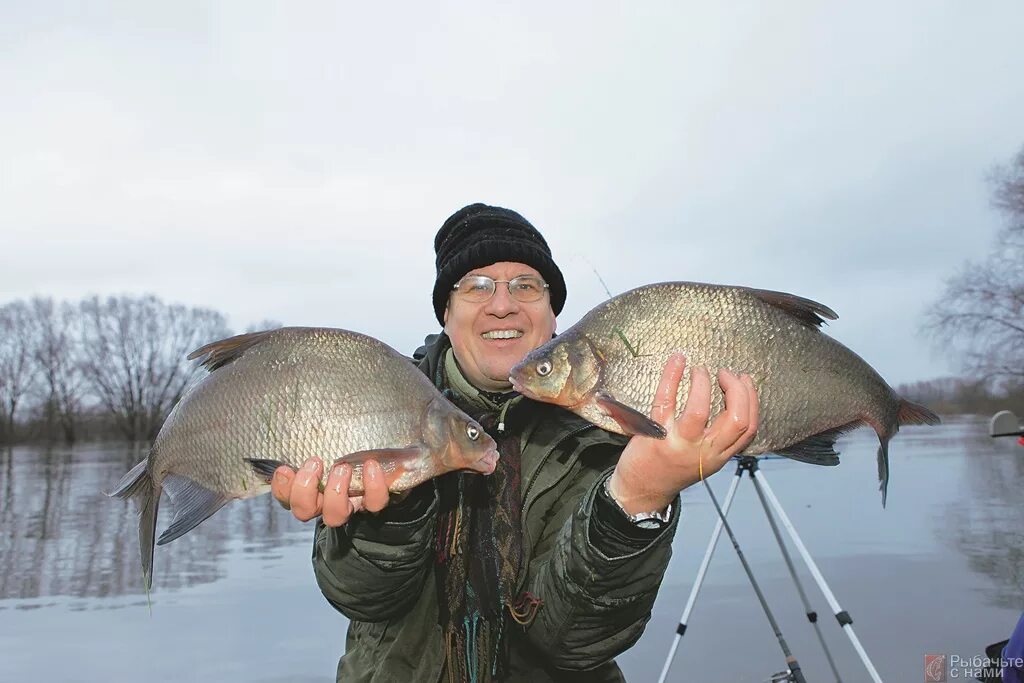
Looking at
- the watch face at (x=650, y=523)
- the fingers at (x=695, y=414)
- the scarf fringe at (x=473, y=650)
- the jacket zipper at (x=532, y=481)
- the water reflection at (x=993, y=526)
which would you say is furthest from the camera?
the water reflection at (x=993, y=526)

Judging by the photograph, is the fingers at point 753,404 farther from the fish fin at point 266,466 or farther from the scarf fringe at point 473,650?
the fish fin at point 266,466

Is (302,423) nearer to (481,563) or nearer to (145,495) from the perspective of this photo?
(145,495)

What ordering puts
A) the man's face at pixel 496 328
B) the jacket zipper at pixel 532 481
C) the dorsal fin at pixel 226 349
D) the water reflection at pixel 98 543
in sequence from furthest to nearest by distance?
the water reflection at pixel 98 543, the man's face at pixel 496 328, the jacket zipper at pixel 532 481, the dorsal fin at pixel 226 349

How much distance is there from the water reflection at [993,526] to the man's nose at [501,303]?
6.92 metres

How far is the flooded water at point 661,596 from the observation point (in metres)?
6.19

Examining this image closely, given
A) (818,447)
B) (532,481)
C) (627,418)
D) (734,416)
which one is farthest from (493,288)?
(818,447)

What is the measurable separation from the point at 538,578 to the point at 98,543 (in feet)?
37.5

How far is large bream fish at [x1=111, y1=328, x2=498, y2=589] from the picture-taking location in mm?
2467

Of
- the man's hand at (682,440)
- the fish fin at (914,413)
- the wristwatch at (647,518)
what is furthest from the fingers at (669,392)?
the fish fin at (914,413)

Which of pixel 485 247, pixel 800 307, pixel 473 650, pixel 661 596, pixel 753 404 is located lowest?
pixel 661 596

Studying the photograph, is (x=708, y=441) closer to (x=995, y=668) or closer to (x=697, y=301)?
(x=697, y=301)

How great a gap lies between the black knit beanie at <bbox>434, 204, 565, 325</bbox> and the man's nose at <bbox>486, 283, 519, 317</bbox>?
0.44ft

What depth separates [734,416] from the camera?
7.36 feet

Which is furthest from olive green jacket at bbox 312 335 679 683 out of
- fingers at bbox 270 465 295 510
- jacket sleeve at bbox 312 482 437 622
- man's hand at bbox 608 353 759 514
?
fingers at bbox 270 465 295 510
